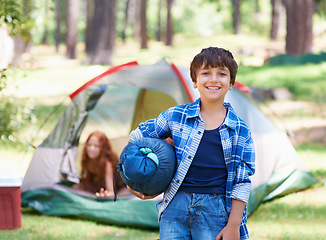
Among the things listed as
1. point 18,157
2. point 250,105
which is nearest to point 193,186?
point 250,105

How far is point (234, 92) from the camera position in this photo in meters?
5.48

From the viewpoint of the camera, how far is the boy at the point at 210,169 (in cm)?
230

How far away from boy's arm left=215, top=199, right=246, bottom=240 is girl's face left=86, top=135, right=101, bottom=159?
319 centimetres

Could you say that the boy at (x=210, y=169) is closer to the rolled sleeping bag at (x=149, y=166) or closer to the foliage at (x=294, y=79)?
the rolled sleeping bag at (x=149, y=166)

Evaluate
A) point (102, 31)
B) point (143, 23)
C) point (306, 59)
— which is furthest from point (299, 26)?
point (143, 23)

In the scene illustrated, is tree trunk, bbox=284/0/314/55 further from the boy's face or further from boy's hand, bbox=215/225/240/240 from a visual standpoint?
boy's hand, bbox=215/225/240/240

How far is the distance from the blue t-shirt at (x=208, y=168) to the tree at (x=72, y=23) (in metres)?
20.3

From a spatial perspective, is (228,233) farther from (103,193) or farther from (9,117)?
(9,117)

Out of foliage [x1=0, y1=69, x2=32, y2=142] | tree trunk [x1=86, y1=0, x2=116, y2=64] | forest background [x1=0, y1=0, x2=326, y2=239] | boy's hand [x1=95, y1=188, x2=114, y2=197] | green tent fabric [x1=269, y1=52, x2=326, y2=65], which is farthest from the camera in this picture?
tree trunk [x1=86, y1=0, x2=116, y2=64]

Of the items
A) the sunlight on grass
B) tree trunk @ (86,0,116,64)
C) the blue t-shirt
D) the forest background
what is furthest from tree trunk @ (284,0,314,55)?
the blue t-shirt

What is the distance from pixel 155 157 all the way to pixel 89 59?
16.1m

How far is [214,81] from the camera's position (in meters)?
2.35

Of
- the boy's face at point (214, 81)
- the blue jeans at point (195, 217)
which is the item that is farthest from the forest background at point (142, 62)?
the boy's face at point (214, 81)

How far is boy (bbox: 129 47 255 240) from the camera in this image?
230cm
